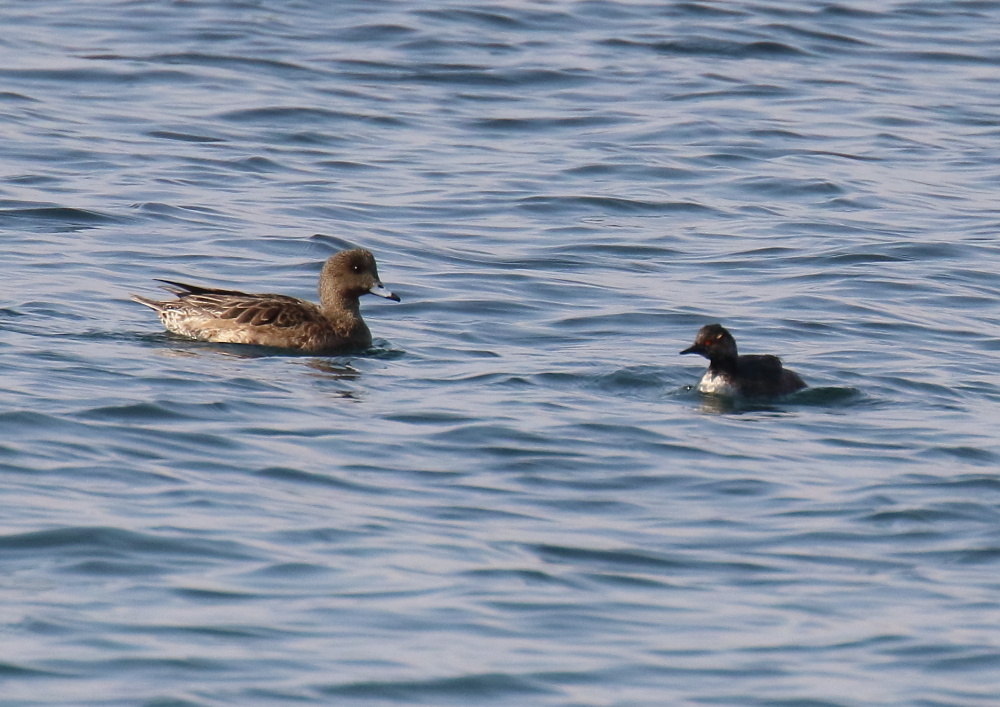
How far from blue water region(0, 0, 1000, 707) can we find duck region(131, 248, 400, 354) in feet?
0.74

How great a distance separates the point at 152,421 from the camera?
11117mm

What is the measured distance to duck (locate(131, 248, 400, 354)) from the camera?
13750mm

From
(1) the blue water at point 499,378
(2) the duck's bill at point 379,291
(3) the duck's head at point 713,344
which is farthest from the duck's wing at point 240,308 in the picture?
(3) the duck's head at point 713,344

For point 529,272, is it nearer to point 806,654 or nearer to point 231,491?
point 231,491

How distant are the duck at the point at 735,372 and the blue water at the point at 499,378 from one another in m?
0.23

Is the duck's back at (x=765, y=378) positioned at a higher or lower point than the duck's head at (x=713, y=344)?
lower

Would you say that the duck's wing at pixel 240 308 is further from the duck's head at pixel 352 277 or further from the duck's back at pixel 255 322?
the duck's head at pixel 352 277

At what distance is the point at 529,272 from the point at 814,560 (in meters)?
7.97

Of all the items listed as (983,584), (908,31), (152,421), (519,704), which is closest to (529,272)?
(152,421)

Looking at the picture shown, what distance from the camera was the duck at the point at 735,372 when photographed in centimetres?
1253

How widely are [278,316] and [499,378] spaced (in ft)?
6.55

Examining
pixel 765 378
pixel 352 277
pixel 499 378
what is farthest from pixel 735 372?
pixel 352 277

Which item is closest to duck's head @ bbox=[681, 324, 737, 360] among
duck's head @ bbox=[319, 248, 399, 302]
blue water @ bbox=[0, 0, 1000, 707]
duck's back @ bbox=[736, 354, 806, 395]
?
duck's back @ bbox=[736, 354, 806, 395]

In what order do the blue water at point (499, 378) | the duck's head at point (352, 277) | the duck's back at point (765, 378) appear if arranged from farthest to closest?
the duck's head at point (352, 277) < the duck's back at point (765, 378) < the blue water at point (499, 378)
